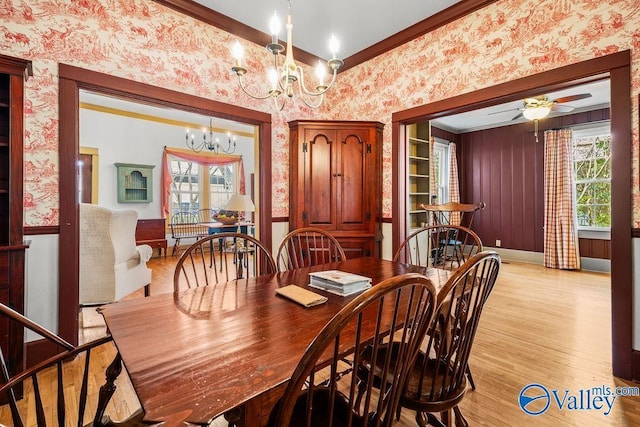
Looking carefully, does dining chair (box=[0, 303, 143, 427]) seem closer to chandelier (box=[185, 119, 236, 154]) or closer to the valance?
the valance

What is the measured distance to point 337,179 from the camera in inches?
128

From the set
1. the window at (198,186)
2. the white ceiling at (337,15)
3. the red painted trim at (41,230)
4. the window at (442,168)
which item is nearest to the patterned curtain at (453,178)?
the window at (442,168)

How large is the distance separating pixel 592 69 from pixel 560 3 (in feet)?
1.84

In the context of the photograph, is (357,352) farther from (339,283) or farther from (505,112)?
(505,112)

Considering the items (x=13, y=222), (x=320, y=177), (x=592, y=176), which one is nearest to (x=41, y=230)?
(x=13, y=222)

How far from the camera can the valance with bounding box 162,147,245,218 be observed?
6645 mm

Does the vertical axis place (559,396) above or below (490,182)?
below

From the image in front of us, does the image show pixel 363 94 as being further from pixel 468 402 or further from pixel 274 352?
pixel 274 352

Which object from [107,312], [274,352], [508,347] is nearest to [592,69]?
[508,347]

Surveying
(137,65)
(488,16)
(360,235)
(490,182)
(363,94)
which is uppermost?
(488,16)

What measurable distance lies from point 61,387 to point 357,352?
862mm

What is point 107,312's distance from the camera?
1.15 metres

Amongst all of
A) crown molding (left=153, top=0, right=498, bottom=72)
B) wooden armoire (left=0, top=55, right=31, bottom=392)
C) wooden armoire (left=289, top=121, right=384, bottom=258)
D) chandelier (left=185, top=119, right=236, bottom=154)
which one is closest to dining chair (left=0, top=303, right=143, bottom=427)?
wooden armoire (left=0, top=55, right=31, bottom=392)

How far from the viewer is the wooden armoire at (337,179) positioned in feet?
10.6
